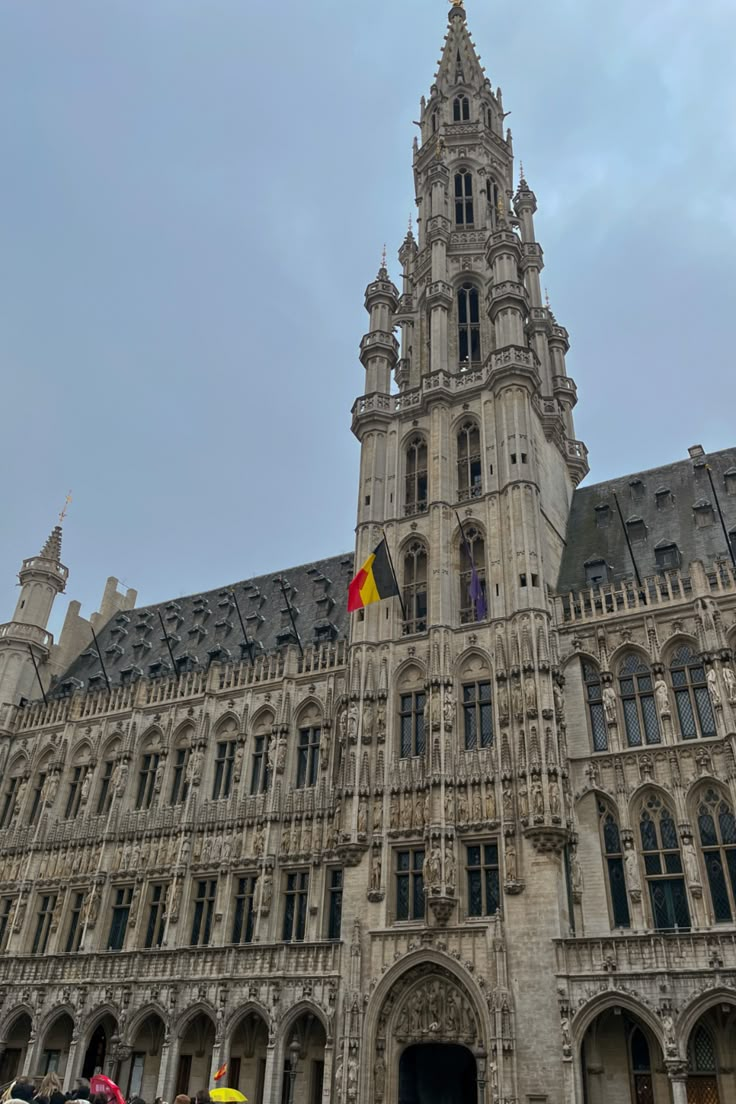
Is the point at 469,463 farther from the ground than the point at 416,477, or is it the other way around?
the point at 416,477

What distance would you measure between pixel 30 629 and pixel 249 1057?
99.1 feet

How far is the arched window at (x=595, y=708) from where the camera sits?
3189cm

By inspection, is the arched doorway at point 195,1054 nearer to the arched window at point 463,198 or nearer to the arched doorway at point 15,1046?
the arched doorway at point 15,1046

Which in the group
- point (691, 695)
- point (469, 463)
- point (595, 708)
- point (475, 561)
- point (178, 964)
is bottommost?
point (178, 964)

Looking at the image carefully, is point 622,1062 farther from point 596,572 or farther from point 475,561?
point 475,561

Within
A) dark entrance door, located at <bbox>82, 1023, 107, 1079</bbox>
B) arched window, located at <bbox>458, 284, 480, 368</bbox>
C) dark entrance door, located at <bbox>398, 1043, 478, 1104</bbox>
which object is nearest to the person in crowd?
dark entrance door, located at <bbox>398, 1043, 478, 1104</bbox>

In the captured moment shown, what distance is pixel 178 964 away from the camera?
35.0 m

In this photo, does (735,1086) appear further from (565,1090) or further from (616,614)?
(616,614)

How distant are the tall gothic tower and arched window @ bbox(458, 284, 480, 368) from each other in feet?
0.32

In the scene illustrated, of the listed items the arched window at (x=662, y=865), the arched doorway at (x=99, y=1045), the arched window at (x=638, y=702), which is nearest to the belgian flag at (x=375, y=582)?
the arched window at (x=638, y=702)

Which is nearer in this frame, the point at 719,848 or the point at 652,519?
the point at 719,848

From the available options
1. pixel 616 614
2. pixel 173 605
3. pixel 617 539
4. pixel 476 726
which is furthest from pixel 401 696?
pixel 173 605

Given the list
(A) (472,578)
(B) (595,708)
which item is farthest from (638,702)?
(A) (472,578)

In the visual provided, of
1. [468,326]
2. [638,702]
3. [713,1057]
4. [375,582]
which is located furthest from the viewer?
[468,326]
